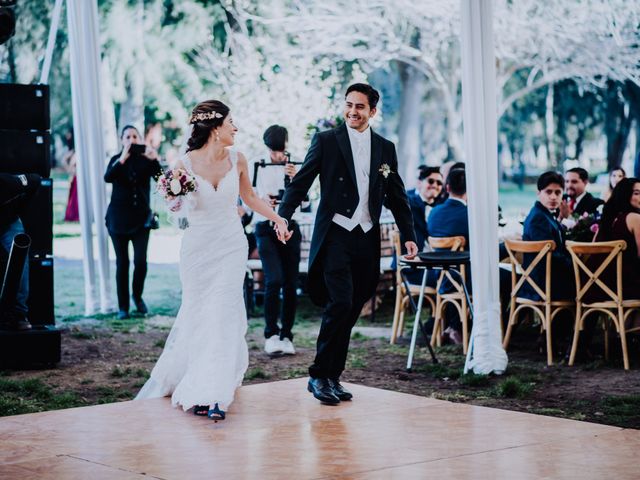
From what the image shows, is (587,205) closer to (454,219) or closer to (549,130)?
(454,219)

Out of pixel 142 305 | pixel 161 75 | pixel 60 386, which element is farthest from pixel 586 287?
pixel 161 75

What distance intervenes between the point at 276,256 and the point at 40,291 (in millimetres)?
1932

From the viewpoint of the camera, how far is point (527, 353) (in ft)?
28.9

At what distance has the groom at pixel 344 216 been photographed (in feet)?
20.2

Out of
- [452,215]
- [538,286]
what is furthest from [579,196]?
[538,286]

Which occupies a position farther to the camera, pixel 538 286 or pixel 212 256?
pixel 538 286

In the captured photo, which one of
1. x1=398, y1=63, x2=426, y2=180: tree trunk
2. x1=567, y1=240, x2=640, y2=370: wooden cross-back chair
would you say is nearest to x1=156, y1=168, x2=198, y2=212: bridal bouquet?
x1=567, y1=240, x2=640, y2=370: wooden cross-back chair

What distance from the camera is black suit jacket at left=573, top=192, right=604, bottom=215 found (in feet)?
34.3

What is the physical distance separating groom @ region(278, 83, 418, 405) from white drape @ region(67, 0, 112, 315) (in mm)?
5588

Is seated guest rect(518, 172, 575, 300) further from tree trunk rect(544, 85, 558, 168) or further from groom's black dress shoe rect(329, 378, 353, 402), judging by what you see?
tree trunk rect(544, 85, 558, 168)

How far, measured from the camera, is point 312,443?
5.30m

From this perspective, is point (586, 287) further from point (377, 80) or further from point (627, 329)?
point (377, 80)

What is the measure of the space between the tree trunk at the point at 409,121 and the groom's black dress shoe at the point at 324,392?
16.2 m

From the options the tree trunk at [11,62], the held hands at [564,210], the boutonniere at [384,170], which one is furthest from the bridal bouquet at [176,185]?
the tree trunk at [11,62]
